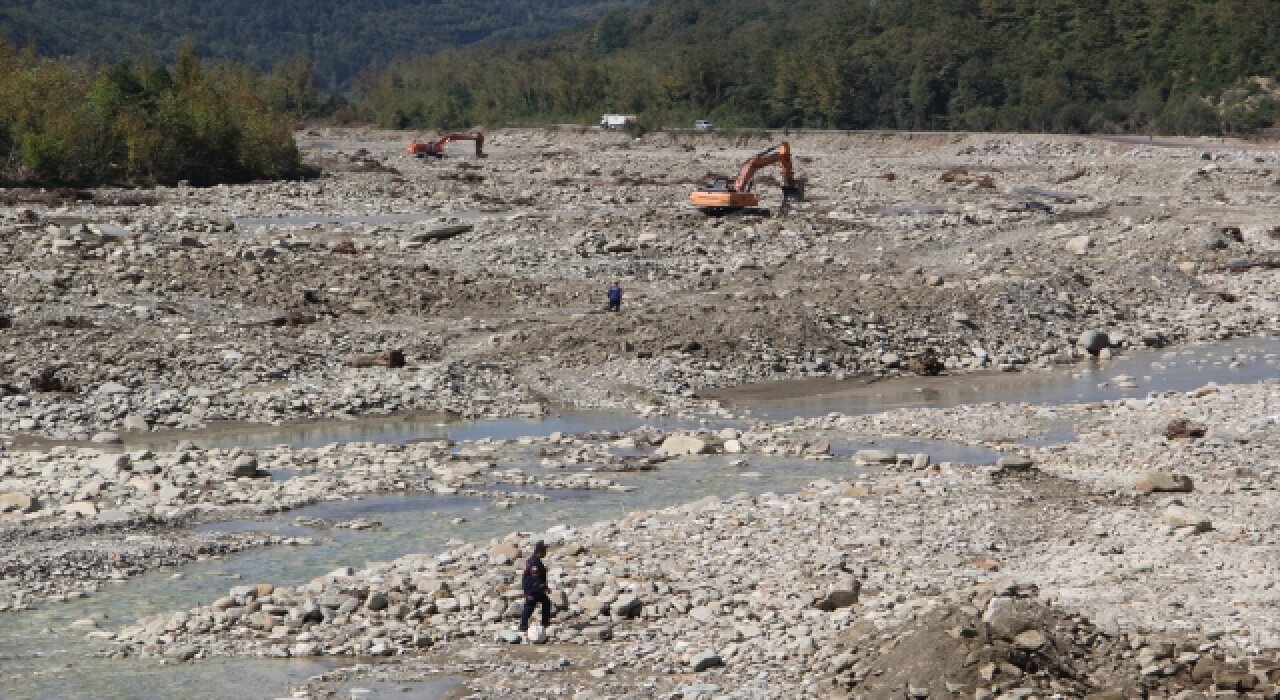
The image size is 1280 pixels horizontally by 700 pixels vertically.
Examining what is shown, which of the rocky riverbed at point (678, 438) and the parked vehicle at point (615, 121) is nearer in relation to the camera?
the rocky riverbed at point (678, 438)

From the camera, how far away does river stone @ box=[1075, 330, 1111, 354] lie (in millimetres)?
29859

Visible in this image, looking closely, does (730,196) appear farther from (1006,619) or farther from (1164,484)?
(1006,619)

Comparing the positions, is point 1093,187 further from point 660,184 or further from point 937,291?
point 937,291

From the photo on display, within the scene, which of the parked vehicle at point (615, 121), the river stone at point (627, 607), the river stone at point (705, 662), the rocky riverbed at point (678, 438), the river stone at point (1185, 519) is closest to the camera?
the river stone at point (705, 662)

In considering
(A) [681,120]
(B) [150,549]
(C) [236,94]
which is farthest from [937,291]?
(A) [681,120]

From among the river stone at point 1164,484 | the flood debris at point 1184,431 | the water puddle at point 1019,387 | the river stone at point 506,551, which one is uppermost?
the river stone at point 506,551

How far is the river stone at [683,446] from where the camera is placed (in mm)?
22000

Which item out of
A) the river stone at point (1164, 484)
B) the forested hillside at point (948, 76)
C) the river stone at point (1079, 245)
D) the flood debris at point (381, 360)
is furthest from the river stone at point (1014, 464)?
the forested hillside at point (948, 76)

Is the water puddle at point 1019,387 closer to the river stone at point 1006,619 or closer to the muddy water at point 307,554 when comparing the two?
the muddy water at point 307,554

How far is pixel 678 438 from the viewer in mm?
22344

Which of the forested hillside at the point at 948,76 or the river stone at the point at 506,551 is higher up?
the forested hillside at the point at 948,76

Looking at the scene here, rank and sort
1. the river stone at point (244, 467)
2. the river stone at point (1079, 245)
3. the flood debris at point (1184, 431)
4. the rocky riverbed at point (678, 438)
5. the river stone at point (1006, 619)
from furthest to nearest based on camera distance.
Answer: the river stone at point (1079, 245)
the flood debris at point (1184, 431)
the river stone at point (244, 467)
the rocky riverbed at point (678, 438)
the river stone at point (1006, 619)

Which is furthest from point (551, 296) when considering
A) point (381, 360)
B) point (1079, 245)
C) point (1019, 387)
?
point (1079, 245)

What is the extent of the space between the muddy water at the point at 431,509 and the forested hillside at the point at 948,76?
197 ft
